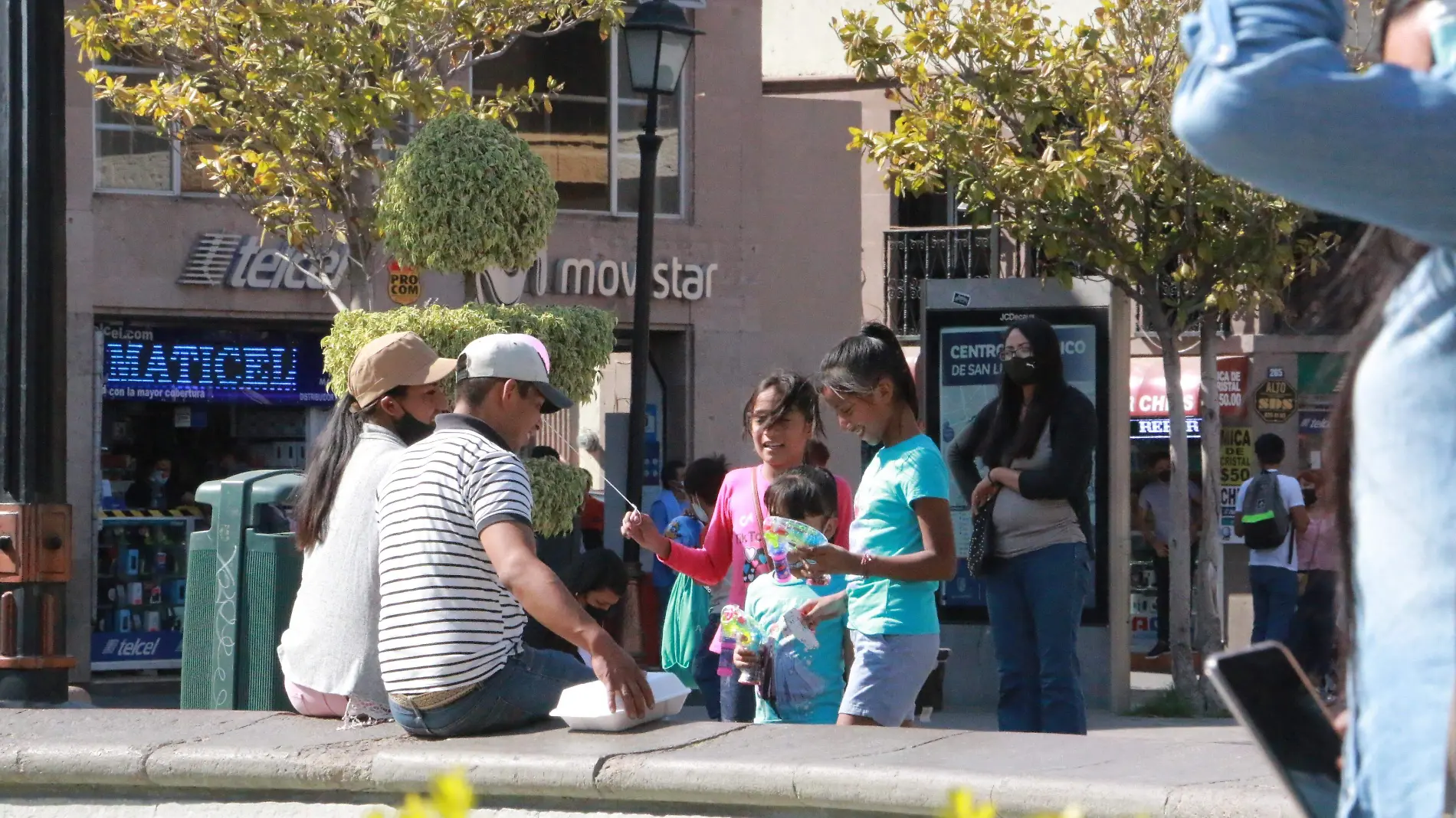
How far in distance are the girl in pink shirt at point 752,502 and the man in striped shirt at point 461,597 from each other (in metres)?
1.18

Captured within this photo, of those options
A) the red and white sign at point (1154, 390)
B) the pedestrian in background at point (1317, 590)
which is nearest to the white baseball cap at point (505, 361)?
the pedestrian in background at point (1317, 590)

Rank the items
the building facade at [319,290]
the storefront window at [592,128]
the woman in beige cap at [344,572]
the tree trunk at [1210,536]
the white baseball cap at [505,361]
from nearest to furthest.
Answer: the white baseball cap at [505,361]
the woman in beige cap at [344,572]
the tree trunk at [1210,536]
the building facade at [319,290]
the storefront window at [592,128]

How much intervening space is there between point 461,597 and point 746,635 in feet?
4.02

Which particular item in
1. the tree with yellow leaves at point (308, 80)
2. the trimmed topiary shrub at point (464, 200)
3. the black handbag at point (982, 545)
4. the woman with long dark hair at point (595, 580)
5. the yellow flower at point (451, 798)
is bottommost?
the woman with long dark hair at point (595, 580)

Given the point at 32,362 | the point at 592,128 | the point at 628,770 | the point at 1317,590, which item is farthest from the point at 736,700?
the point at 592,128

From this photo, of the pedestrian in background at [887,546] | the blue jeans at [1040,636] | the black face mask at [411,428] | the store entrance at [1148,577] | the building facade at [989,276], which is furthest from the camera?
the building facade at [989,276]

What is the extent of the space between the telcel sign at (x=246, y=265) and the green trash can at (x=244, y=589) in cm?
833

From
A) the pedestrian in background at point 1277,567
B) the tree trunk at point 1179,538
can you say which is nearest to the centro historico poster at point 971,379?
the tree trunk at point 1179,538

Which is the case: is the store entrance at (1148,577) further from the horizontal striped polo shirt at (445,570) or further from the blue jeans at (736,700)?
the horizontal striped polo shirt at (445,570)

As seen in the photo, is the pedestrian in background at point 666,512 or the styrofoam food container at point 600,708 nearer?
the styrofoam food container at point 600,708

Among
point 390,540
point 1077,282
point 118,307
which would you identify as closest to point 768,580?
point 390,540

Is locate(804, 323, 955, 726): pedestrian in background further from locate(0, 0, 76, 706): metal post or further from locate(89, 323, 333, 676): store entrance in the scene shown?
locate(89, 323, 333, 676): store entrance

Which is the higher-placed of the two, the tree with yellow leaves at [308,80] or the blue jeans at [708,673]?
the tree with yellow leaves at [308,80]

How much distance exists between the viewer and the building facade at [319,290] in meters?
14.9
